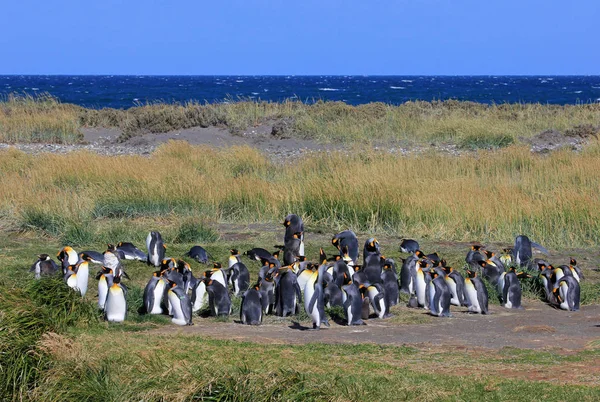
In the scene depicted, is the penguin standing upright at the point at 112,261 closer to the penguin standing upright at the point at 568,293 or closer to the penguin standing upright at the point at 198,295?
the penguin standing upright at the point at 198,295

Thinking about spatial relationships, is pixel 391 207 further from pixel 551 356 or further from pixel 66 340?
pixel 66 340

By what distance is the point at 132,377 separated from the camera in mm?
7875

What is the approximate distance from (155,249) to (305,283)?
2.42m

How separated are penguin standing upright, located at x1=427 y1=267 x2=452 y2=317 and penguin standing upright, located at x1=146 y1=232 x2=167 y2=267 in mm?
4037

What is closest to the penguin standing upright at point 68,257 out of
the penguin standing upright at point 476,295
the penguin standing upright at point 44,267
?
the penguin standing upright at point 44,267

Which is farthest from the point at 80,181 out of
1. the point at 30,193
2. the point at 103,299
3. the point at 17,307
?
the point at 17,307

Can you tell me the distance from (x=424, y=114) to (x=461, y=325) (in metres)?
26.5

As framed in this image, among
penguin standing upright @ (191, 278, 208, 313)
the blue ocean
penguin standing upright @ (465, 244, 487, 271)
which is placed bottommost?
the blue ocean

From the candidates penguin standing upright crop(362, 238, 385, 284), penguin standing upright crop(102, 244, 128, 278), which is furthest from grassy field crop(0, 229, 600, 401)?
penguin standing upright crop(362, 238, 385, 284)

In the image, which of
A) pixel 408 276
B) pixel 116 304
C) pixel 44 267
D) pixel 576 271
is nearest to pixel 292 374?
pixel 116 304

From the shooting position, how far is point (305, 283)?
11430mm

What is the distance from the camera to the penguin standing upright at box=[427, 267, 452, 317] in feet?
35.5

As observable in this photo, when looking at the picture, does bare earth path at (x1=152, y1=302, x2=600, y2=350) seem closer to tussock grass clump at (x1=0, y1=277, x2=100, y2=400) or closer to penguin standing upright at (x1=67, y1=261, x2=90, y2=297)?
tussock grass clump at (x1=0, y1=277, x2=100, y2=400)

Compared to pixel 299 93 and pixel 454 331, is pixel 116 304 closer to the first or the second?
pixel 454 331
